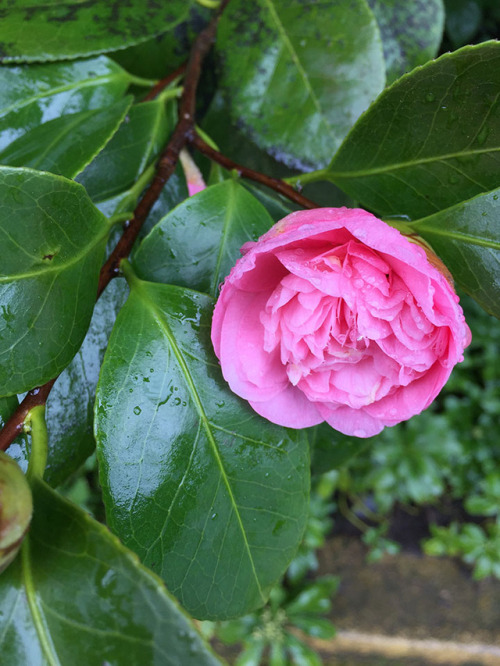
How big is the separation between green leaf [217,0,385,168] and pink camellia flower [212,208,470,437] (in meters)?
0.31

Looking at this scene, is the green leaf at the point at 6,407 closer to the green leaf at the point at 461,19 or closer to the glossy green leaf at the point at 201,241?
the glossy green leaf at the point at 201,241

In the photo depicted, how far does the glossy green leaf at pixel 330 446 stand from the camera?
0.75 m

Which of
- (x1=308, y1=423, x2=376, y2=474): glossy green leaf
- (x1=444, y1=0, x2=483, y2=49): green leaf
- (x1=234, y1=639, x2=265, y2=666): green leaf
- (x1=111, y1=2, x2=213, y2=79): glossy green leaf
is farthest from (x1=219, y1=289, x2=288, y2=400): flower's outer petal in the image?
(x1=234, y1=639, x2=265, y2=666): green leaf

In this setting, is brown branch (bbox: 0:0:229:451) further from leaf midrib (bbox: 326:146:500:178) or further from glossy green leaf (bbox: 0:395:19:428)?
leaf midrib (bbox: 326:146:500:178)

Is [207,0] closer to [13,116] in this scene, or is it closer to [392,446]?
[13,116]

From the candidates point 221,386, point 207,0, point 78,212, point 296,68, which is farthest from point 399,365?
point 207,0

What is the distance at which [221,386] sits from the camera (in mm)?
546

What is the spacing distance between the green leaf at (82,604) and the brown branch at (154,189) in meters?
0.07

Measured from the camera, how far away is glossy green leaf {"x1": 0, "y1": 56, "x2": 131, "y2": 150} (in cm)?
68

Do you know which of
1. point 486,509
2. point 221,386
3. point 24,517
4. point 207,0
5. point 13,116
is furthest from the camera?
point 486,509

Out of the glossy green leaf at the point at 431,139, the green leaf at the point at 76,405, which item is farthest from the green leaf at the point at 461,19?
the green leaf at the point at 76,405

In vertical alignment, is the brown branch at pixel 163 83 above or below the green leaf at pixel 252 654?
above

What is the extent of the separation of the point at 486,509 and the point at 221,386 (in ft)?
6.08

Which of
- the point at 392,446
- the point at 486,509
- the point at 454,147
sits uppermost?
the point at 454,147
